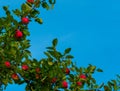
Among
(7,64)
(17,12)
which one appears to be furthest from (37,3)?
(7,64)

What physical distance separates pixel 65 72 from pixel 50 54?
1.95 feet

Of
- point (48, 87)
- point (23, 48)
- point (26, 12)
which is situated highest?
point (26, 12)

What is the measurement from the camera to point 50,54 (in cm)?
745

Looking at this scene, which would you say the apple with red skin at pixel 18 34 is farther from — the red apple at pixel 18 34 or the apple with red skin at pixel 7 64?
the apple with red skin at pixel 7 64

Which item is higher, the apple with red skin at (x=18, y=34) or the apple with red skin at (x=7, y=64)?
the apple with red skin at (x=18, y=34)

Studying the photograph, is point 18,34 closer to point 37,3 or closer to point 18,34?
point 18,34

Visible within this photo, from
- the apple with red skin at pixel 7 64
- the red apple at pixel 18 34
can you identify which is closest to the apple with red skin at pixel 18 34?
the red apple at pixel 18 34

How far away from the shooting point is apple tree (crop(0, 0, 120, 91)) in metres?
7.48

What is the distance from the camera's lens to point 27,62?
25.6ft

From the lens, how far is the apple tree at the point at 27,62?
7477mm

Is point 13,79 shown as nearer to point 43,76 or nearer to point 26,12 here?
point 43,76

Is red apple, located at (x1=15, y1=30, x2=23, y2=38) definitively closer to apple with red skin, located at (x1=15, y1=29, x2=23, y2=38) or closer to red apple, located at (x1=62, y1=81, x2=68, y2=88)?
apple with red skin, located at (x1=15, y1=29, x2=23, y2=38)

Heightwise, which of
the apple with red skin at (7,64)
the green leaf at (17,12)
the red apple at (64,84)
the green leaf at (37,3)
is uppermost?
the green leaf at (37,3)

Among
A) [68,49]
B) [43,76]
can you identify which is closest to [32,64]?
[43,76]
